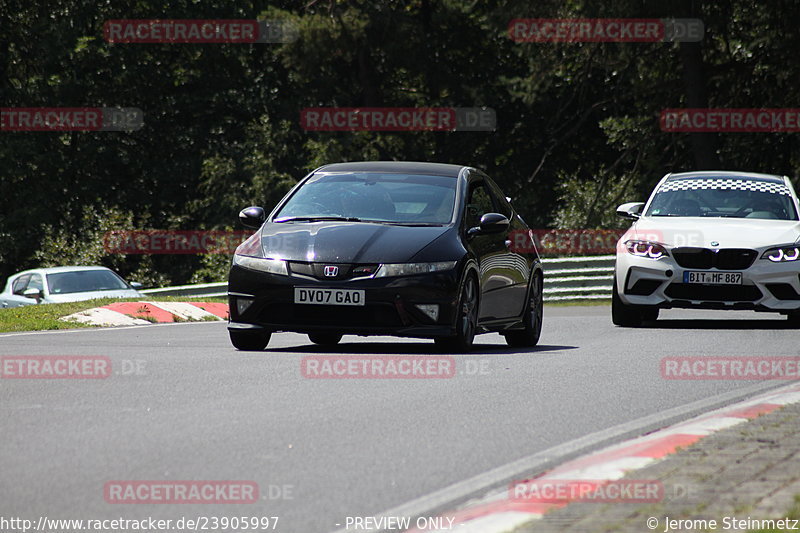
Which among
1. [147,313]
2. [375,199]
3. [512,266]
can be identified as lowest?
[147,313]

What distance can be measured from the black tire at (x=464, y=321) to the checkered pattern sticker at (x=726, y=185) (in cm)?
597

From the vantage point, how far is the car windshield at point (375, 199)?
12.4 m

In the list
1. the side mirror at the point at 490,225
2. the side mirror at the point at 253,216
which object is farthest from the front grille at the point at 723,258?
the side mirror at the point at 253,216

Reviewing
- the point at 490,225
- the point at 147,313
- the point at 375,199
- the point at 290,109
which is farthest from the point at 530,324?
the point at 290,109

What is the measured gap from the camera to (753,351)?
Answer: 12.8 metres

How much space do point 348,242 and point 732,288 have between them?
5640mm

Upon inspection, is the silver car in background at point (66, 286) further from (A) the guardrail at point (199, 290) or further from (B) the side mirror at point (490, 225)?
(B) the side mirror at point (490, 225)

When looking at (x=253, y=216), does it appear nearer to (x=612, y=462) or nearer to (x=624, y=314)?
(x=624, y=314)

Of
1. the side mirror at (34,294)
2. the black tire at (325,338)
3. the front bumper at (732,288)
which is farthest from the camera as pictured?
the side mirror at (34,294)

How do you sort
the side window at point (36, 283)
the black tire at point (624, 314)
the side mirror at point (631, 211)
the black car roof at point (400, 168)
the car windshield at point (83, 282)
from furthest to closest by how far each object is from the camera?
the side window at point (36, 283), the car windshield at point (83, 282), the side mirror at point (631, 211), the black tire at point (624, 314), the black car roof at point (400, 168)

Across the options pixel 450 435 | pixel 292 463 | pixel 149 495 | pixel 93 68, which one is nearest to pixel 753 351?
pixel 450 435

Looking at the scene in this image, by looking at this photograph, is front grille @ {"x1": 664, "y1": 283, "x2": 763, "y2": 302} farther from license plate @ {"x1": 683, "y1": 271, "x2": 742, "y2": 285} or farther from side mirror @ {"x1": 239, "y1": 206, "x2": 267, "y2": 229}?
side mirror @ {"x1": 239, "y1": 206, "x2": 267, "y2": 229}

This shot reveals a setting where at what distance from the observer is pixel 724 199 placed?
1705cm

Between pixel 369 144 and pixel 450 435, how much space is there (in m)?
36.4
